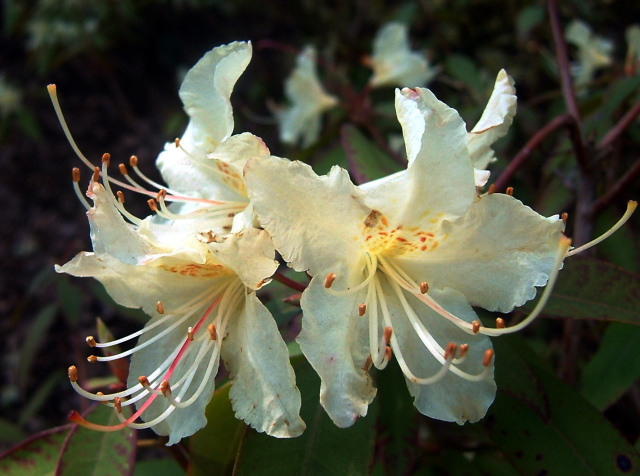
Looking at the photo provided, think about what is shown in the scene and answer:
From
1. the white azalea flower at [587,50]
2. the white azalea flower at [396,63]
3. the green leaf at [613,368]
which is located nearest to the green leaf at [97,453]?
the green leaf at [613,368]

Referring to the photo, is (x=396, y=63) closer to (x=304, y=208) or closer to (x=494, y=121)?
(x=494, y=121)

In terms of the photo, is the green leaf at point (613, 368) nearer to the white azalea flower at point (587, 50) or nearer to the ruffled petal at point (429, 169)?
the ruffled petal at point (429, 169)

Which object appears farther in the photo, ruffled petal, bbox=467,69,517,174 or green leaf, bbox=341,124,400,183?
green leaf, bbox=341,124,400,183

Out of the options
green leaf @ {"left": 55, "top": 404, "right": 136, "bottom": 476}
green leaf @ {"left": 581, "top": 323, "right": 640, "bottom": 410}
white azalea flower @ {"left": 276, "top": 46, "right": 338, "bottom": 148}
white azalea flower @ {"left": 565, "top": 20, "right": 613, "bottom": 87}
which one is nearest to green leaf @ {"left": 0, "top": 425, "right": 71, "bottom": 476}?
green leaf @ {"left": 55, "top": 404, "right": 136, "bottom": 476}

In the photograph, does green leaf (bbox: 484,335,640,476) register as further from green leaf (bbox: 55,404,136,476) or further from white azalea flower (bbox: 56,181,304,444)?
green leaf (bbox: 55,404,136,476)

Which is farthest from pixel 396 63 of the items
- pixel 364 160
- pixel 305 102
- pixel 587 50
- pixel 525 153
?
pixel 525 153

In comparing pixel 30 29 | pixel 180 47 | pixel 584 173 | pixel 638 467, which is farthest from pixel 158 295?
pixel 180 47

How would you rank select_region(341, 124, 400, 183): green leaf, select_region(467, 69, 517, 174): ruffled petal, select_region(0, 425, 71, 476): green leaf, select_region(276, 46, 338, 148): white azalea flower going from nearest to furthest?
select_region(467, 69, 517, 174): ruffled petal < select_region(0, 425, 71, 476): green leaf < select_region(341, 124, 400, 183): green leaf < select_region(276, 46, 338, 148): white azalea flower
